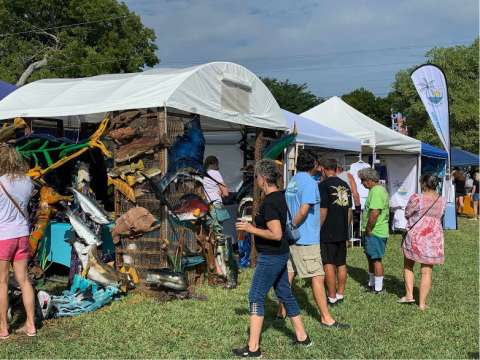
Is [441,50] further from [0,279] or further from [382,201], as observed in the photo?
[0,279]

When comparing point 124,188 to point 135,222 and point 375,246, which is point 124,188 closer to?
point 135,222

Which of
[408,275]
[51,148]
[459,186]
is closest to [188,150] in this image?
[51,148]

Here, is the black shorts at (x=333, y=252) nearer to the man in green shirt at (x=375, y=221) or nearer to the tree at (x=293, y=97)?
the man in green shirt at (x=375, y=221)

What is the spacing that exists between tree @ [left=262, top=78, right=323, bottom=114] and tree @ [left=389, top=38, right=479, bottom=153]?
34.6 feet

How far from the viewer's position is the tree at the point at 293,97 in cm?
4241

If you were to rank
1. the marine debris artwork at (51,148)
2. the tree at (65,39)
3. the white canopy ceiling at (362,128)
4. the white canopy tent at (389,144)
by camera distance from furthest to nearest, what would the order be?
1. the tree at (65,39)
2. the white canopy tent at (389,144)
3. the white canopy ceiling at (362,128)
4. the marine debris artwork at (51,148)

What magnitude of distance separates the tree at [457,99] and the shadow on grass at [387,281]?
22500 mm

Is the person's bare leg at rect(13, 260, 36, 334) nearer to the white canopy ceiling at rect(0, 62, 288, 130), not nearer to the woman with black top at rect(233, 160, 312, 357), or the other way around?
the woman with black top at rect(233, 160, 312, 357)

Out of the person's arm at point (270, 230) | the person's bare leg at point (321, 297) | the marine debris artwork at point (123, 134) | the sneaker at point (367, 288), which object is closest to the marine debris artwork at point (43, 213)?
the marine debris artwork at point (123, 134)

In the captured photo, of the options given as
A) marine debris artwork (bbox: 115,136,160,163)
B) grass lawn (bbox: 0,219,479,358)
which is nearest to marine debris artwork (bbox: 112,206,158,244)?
marine debris artwork (bbox: 115,136,160,163)

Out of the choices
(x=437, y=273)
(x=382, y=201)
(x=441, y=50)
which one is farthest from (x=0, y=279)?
(x=441, y=50)

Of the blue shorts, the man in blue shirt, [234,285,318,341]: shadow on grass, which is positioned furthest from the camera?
the blue shorts

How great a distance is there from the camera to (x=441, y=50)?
31328mm

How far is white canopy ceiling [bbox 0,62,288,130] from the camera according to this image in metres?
6.12
